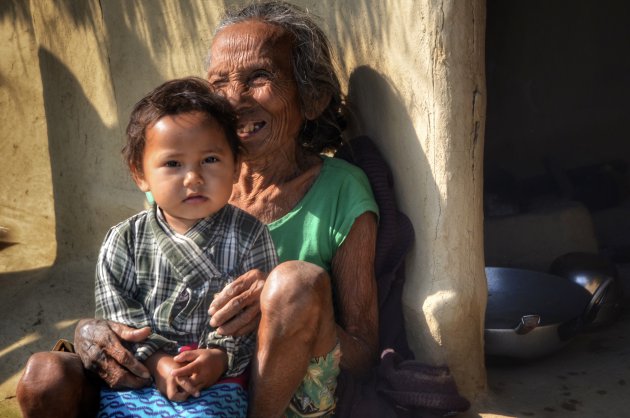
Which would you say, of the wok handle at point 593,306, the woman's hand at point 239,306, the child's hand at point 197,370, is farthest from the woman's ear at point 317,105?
the wok handle at point 593,306

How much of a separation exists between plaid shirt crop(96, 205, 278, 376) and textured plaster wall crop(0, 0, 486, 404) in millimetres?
706

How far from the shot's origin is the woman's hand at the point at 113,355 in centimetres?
233

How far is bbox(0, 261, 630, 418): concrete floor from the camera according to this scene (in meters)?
2.97

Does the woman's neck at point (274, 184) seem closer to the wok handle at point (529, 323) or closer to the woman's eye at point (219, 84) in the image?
the woman's eye at point (219, 84)

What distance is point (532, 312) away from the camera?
3711 millimetres

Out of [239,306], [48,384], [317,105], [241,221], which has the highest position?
[317,105]

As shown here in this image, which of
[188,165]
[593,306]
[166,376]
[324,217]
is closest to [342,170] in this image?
[324,217]

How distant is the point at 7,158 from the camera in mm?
4957

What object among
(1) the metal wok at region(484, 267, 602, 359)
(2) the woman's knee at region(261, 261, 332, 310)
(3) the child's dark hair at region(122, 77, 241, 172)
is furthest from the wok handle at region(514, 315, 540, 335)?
(3) the child's dark hair at region(122, 77, 241, 172)

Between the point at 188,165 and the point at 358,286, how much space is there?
0.78m

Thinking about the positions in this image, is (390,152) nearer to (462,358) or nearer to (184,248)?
(462,358)

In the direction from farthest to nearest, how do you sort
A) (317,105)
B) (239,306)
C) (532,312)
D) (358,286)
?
(532,312) < (317,105) < (358,286) < (239,306)

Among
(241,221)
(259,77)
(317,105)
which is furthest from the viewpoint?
(317,105)

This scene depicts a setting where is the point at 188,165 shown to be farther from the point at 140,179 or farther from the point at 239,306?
the point at 239,306
